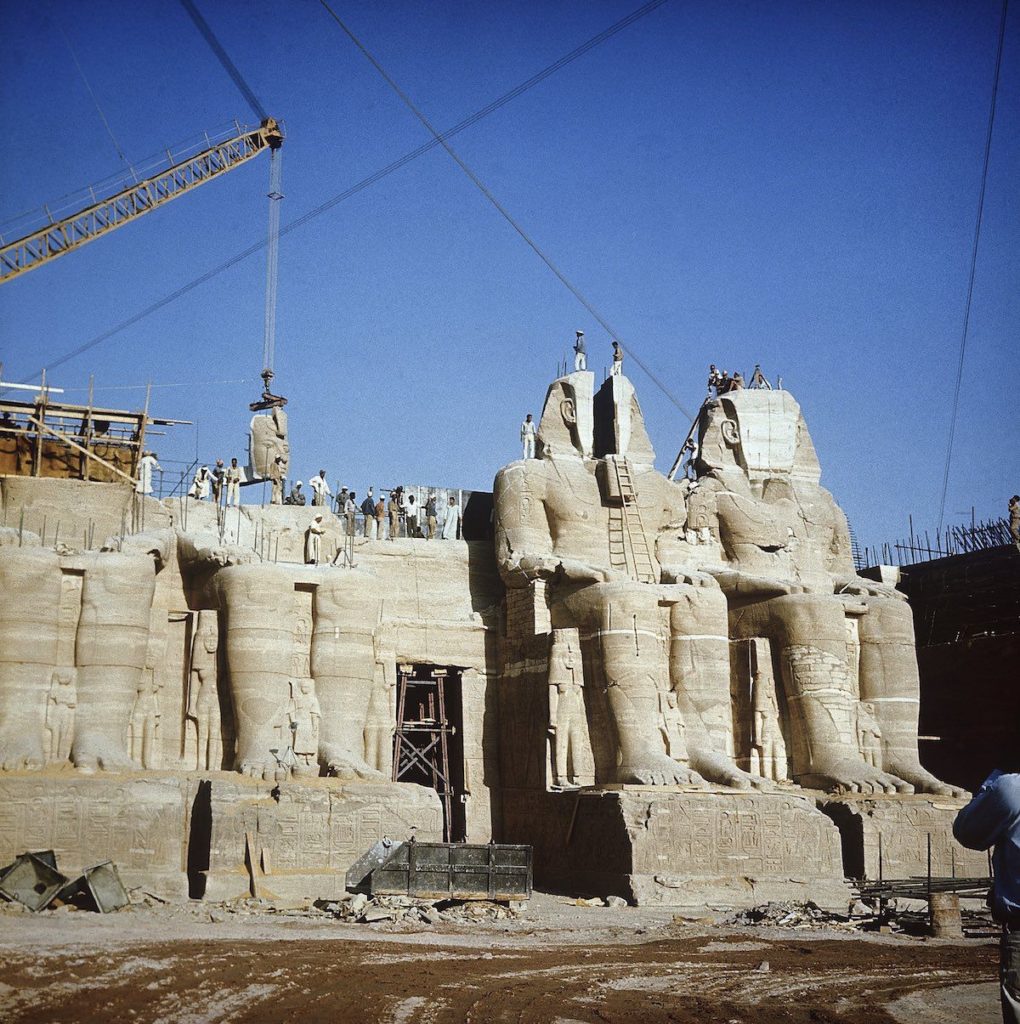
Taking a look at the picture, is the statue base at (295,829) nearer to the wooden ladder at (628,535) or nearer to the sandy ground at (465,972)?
the sandy ground at (465,972)

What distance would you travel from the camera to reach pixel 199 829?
1580 centimetres

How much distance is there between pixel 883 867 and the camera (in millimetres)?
18828

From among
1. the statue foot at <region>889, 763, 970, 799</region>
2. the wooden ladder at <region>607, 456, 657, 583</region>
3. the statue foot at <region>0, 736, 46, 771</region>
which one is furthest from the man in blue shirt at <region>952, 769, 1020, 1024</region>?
the wooden ladder at <region>607, 456, 657, 583</region>

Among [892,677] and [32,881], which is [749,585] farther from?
[32,881]

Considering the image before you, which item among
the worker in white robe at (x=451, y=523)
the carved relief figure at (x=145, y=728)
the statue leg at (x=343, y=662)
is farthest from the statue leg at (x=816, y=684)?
the carved relief figure at (x=145, y=728)

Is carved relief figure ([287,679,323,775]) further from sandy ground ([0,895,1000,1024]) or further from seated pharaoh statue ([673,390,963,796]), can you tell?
seated pharaoh statue ([673,390,963,796])

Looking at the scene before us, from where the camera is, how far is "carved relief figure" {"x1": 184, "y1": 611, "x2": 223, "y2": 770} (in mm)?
17891

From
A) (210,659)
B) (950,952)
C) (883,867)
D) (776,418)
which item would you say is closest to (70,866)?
(210,659)

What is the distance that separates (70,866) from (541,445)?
1018 cm

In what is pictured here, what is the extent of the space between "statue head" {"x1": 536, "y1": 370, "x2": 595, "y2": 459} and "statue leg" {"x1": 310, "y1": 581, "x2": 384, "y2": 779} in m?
4.63

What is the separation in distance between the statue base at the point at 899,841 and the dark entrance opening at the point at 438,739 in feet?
17.8

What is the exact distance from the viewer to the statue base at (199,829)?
15.2m

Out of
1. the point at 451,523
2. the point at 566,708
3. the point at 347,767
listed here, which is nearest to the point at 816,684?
the point at 566,708

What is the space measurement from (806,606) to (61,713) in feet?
35.9
